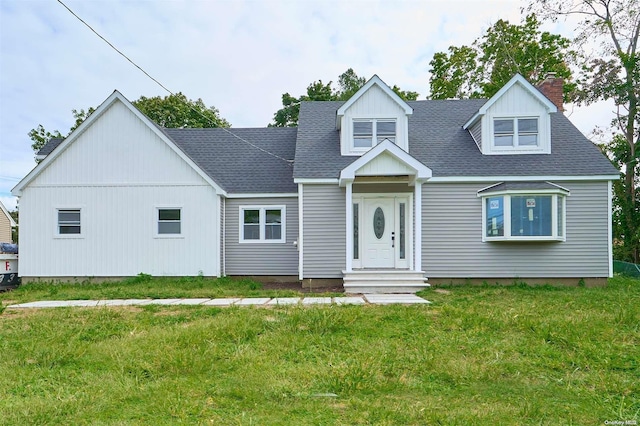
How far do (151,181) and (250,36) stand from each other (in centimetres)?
660

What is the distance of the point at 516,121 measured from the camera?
12.2 meters

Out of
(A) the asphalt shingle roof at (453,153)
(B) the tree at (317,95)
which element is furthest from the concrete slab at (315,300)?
(B) the tree at (317,95)

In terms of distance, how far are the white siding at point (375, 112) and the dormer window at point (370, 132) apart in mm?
158

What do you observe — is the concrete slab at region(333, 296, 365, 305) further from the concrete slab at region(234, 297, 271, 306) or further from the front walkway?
the concrete slab at region(234, 297, 271, 306)

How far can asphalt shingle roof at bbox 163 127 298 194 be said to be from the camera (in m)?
13.3

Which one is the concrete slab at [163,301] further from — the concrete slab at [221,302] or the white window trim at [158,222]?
the white window trim at [158,222]

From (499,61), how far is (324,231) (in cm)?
1986

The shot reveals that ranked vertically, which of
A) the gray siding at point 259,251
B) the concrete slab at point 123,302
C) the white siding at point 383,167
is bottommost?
the concrete slab at point 123,302

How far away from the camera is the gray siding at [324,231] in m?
11.4

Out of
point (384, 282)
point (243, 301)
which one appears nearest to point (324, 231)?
point (384, 282)

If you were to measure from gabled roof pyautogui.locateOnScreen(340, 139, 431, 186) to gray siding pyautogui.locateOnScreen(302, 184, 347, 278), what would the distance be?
111 cm

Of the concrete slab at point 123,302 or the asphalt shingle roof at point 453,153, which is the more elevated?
the asphalt shingle roof at point 453,153

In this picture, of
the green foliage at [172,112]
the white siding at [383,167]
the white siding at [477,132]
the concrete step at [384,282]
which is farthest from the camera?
the green foliage at [172,112]

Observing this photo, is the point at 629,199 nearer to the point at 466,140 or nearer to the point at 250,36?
the point at 466,140
